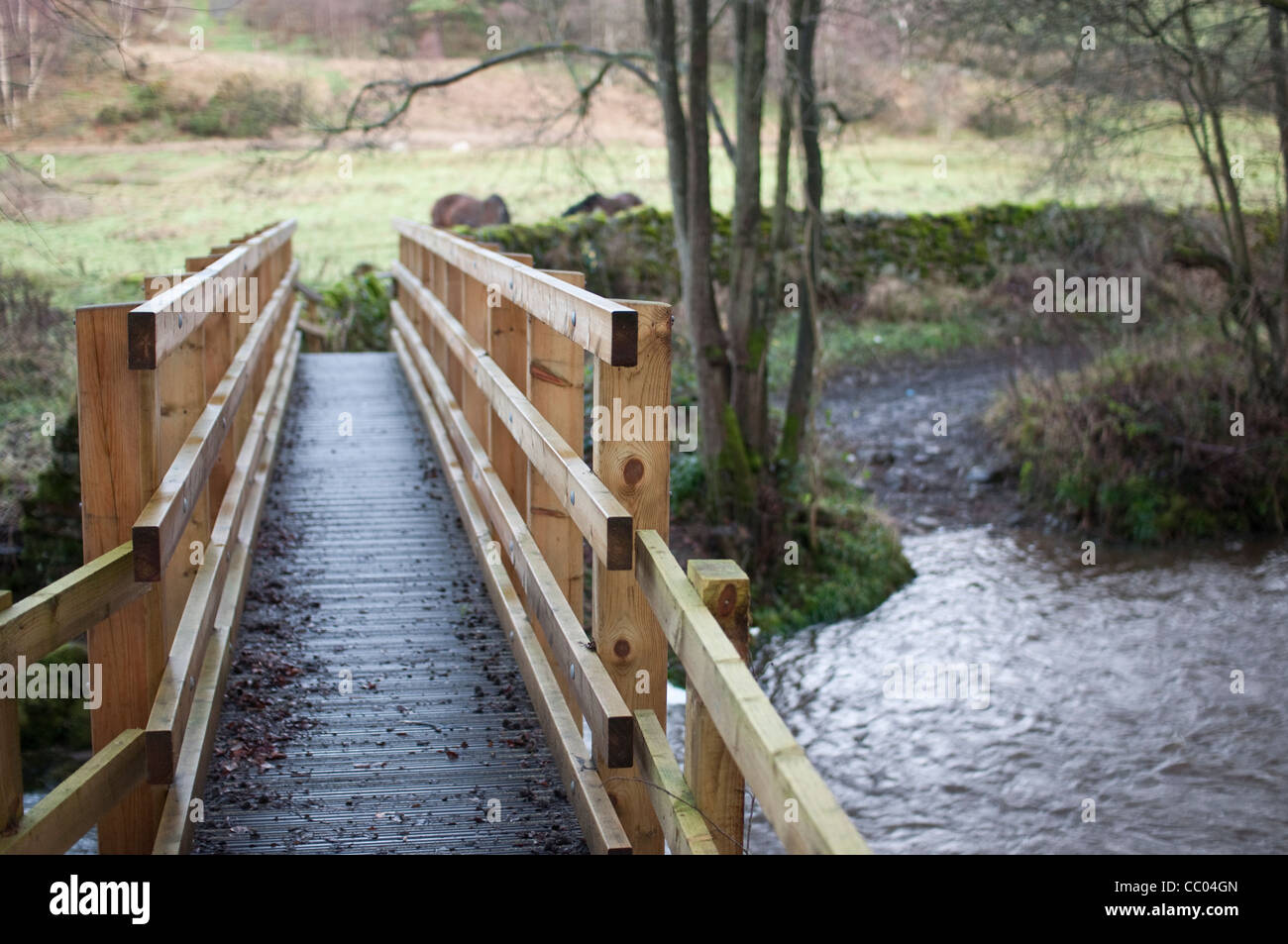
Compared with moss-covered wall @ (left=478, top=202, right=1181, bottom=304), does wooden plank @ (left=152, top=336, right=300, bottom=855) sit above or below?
below

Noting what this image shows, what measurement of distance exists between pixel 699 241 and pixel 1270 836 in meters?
7.00

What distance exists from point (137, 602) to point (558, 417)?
4.88 ft

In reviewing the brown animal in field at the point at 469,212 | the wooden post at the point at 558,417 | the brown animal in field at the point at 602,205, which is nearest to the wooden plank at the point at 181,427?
the wooden post at the point at 558,417

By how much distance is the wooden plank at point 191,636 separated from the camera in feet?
10.0

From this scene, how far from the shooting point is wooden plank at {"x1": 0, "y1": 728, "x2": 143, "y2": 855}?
8.37ft

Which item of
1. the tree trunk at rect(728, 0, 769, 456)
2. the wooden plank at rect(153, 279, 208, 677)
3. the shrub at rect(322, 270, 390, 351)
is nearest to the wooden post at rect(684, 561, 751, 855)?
the wooden plank at rect(153, 279, 208, 677)

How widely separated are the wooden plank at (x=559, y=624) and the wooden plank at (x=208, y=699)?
1.03 meters

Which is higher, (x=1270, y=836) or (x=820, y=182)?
(x=820, y=182)

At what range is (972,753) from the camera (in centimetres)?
820

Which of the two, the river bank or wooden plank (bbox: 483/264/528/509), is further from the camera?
the river bank

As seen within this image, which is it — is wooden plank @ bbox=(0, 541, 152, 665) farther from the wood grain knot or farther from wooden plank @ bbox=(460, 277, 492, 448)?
wooden plank @ bbox=(460, 277, 492, 448)

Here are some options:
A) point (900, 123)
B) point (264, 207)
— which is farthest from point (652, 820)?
point (900, 123)

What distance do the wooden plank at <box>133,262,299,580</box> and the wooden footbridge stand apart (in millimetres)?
10
